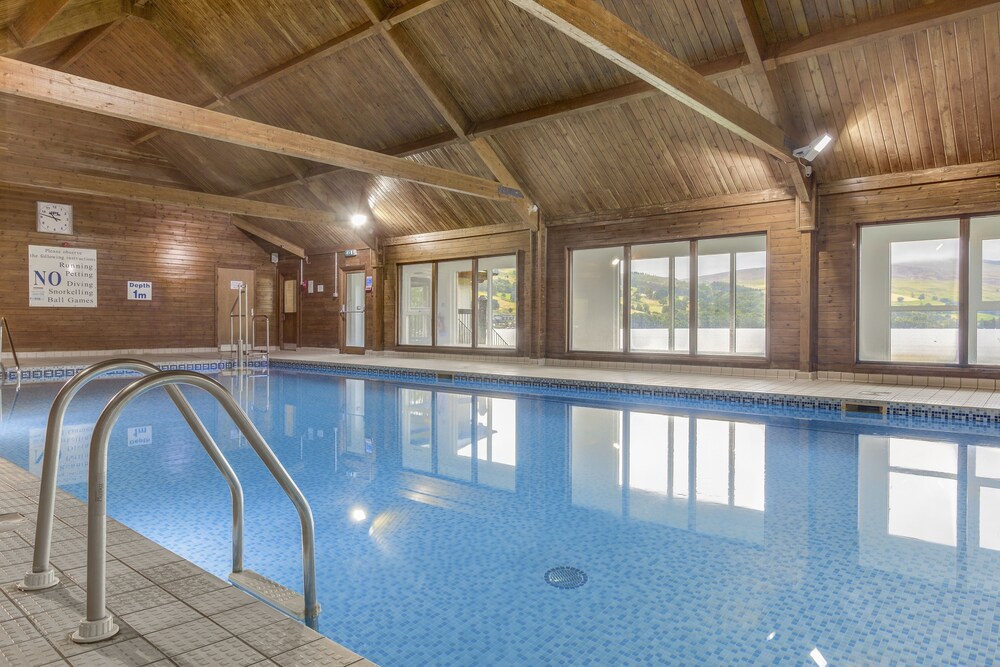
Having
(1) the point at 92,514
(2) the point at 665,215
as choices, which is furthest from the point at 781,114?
(1) the point at 92,514

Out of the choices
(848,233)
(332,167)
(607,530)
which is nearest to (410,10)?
(332,167)

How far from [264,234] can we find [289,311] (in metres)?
2.07

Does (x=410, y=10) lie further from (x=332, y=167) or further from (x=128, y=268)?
(x=128, y=268)

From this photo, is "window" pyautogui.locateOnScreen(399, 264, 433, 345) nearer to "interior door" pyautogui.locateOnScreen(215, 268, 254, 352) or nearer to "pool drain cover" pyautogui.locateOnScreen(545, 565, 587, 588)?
"interior door" pyautogui.locateOnScreen(215, 268, 254, 352)

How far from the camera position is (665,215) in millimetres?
9375

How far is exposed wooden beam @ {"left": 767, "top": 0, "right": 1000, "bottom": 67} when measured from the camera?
17.9 ft

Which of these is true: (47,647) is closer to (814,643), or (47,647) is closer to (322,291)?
(814,643)

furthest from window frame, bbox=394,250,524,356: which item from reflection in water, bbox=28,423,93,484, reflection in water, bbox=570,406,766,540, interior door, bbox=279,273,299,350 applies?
reflection in water, bbox=28,423,93,484

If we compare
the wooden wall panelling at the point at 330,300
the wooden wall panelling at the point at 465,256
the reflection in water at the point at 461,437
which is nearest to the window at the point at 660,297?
the wooden wall panelling at the point at 465,256

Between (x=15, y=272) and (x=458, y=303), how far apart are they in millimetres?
8354

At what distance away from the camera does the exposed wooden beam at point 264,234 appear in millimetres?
14234

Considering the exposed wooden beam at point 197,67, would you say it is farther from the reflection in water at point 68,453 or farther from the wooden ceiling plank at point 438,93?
the reflection in water at point 68,453

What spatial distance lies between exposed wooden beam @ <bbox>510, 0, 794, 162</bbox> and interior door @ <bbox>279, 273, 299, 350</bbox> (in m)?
11.6

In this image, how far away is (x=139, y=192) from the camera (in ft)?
32.1
